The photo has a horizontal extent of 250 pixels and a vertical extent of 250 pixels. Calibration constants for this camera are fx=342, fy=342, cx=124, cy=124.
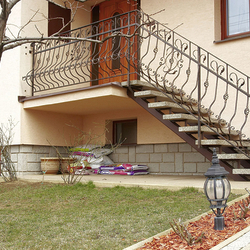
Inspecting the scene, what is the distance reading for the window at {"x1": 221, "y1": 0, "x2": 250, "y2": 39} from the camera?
6367 mm

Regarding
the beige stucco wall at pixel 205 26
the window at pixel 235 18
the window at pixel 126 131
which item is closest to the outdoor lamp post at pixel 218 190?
the beige stucco wall at pixel 205 26

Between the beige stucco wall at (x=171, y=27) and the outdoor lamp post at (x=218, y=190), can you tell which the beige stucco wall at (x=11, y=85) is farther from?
the outdoor lamp post at (x=218, y=190)

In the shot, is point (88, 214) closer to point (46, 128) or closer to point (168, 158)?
point (168, 158)

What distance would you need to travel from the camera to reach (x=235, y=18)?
649cm

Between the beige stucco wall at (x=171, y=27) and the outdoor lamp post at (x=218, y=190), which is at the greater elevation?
the beige stucco wall at (x=171, y=27)

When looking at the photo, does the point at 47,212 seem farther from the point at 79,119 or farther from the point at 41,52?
the point at 79,119

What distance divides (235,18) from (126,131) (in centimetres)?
342

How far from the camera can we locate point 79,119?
8617 millimetres

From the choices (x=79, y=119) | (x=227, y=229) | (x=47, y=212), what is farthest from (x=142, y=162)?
(x=227, y=229)

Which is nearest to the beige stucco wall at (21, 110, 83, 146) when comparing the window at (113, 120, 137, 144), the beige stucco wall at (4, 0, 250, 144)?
the beige stucco wall at (4, 0, 250, 144)

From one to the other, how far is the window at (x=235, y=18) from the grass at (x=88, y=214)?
3512 mm

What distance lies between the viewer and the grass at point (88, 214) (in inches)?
113

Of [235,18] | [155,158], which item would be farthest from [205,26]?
[155,158]

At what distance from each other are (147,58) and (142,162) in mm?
2274
